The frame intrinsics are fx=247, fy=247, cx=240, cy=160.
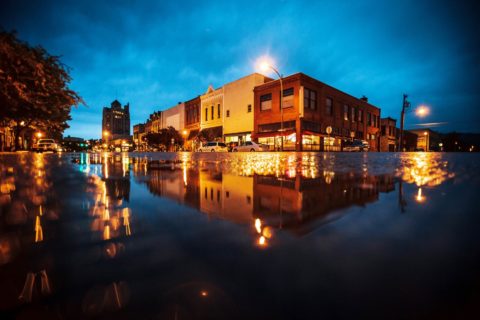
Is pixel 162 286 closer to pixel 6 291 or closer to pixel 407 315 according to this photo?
pixel 6 291

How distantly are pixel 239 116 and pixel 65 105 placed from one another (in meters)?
34.2

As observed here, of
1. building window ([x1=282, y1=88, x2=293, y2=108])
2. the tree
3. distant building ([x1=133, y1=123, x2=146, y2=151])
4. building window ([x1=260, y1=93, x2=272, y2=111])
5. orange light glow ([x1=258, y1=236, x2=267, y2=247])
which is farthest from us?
distant building ([x1=133, y1=123, x2=146, y2=151])

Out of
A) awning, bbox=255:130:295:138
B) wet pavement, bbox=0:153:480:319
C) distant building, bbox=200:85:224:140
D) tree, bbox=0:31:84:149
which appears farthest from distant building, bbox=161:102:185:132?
wet pavement, bbox=0:153:480:319

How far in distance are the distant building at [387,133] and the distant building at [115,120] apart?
140 meters

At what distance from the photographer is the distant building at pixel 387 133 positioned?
5760 cm

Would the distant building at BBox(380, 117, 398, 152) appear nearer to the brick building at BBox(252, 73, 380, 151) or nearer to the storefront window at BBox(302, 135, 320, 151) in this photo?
the brick building at BBox(252, 73, 380, 151)

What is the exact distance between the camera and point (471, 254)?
94 cm

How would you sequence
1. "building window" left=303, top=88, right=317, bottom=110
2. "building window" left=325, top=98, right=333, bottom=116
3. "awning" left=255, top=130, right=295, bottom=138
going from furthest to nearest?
"building window" left=325, top=98, right=333, bottom=116 < "awning" left=255, top=130, right=295, bottom=138 < "building window" left=303, top=88, right=317, bottom=110

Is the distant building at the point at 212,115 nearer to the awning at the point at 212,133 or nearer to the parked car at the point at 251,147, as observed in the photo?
the awning at the point at 212,133

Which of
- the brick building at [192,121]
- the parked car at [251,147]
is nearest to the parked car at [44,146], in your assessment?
the brick building at [192,121]

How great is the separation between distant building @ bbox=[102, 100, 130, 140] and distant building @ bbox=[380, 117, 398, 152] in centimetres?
13983

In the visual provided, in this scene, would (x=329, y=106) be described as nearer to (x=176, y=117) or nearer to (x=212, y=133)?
(x=212, y=133)

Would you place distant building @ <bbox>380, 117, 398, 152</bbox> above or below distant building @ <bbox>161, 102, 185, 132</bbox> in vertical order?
below

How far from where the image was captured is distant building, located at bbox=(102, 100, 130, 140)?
499 feet
